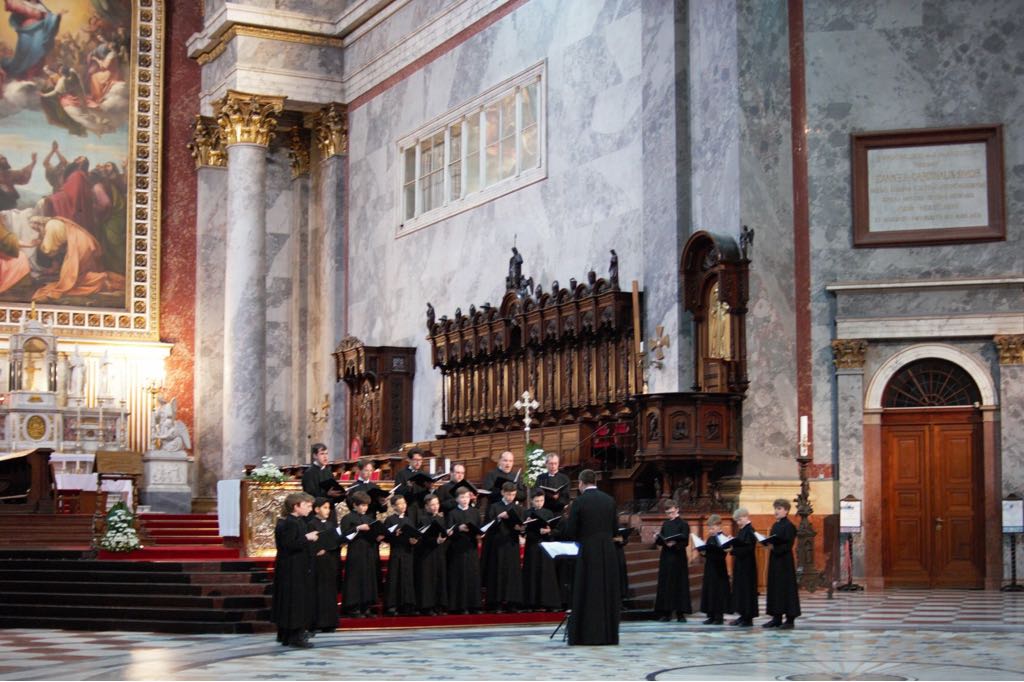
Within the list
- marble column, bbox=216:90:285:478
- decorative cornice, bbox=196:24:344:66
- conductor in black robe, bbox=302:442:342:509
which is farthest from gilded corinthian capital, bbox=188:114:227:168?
conductor in black robe, bbox=302:442:342:509

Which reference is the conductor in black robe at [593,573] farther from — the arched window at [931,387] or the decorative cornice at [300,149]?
the decorative cornice at [300,149]

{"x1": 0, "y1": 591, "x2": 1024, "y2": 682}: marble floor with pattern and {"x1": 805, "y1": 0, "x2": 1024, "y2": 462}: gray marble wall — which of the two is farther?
{"x1": 805, "y1": 0, "x2": 1024, "y2": 462}: gray marble wall

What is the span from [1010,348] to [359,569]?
28.7 ft

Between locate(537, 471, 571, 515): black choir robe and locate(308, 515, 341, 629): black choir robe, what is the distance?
8.89 ft

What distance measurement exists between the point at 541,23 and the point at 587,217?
3.53m

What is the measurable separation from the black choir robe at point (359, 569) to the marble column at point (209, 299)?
623 inches

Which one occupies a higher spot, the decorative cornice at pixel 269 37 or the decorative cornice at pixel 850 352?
the decorative cornice at pixel 269 37

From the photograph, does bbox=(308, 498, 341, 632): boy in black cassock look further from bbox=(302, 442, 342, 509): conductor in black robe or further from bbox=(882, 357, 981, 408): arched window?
bbox=(882, 357, 981, 408): arched window

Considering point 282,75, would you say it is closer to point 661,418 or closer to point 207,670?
point 661,418

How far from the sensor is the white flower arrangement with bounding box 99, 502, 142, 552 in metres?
18.5

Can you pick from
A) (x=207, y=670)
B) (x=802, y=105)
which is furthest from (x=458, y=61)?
(x=207, y=670)

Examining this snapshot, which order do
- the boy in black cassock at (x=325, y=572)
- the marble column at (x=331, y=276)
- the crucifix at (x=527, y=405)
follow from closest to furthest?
1. the boy in black cassock at (x=325, y=572)
2. the crucifix at (x=527, y=405)
3. the marble column at (x=331, y=276)

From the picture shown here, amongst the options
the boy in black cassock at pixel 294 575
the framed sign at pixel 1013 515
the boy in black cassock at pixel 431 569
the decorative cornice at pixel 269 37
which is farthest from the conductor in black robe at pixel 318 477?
the decorative cornice at pixel 269 37

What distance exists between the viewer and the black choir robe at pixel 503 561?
16.4 metres
